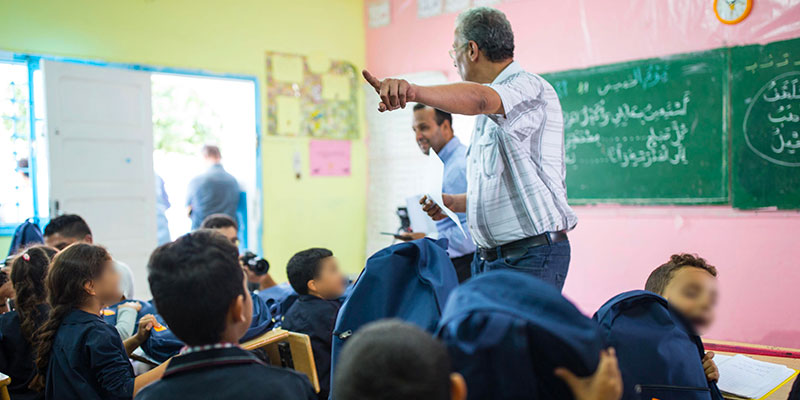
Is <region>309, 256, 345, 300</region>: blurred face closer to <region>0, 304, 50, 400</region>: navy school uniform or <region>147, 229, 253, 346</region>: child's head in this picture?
<region>0, 304, 50, 400</region>: navy school uniform

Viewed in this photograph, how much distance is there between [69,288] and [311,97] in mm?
3681

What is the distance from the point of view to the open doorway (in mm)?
5102

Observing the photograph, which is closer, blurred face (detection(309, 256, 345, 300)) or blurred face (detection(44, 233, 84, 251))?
blurred face (detection(309, 256, 345, 300))

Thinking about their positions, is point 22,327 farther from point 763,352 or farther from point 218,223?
point 763,352

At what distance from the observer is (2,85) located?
399 cm

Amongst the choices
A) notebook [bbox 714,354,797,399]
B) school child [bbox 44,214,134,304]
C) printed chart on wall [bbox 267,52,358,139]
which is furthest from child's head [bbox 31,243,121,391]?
printed chart on wall [bbox 267,52,358,139]

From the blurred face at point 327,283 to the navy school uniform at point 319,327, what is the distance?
0.15 metres

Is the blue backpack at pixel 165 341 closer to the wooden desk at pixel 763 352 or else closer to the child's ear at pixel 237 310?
the child's ear at pixel 237 310

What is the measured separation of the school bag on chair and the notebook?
2.67 feet

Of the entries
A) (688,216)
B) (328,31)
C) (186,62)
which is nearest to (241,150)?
(186,62)

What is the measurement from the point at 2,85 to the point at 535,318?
442cm

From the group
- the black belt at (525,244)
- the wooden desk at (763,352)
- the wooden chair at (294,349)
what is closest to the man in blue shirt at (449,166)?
the wooden chair at (294,349)

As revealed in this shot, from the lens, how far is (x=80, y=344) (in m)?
1.81

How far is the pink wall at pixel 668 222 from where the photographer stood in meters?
3.29
